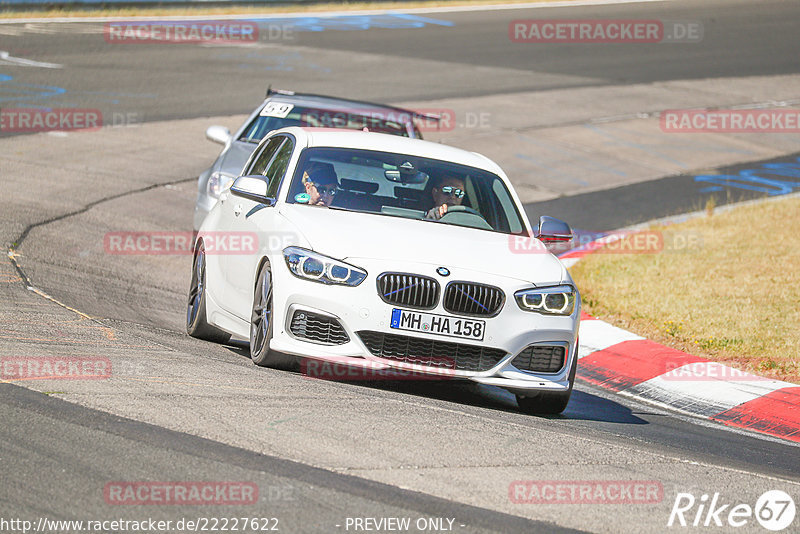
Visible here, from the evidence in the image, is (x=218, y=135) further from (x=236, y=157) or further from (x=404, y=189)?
(x=404, y=189)

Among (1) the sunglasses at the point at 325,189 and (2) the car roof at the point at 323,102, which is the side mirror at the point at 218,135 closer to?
(2) the car roof at the point at 323,102

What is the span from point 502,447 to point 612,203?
40.5 ft

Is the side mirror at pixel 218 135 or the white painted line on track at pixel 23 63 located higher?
the side mirror at pixel 218 135

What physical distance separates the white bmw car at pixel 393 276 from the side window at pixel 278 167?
3 centimetres

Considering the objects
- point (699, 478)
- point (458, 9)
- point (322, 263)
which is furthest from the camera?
point (458, 9)

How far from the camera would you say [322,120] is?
43.5 feet

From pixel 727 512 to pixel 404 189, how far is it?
12.0 ft

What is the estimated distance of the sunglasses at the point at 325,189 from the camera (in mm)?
8266

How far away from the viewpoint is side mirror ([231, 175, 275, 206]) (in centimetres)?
813

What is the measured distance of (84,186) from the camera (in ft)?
49.5

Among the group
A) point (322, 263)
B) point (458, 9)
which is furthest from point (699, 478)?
point (458, 9)

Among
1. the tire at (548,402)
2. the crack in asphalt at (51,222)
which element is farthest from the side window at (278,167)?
the tire at (548,402)

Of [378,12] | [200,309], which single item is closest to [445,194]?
[200,309]

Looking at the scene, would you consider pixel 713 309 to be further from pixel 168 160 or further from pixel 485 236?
pixel 168 160
